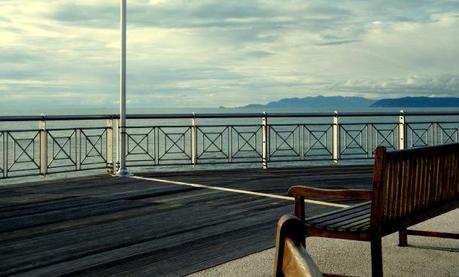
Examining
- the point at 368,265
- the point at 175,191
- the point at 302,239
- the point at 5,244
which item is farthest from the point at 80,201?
the point at 302,239

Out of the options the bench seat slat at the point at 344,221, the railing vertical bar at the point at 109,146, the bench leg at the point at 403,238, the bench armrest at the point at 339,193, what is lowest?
the bench leg at the point at 403,238

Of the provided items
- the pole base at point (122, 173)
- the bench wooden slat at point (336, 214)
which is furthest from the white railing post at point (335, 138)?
the bench wooden slat at point (336, 214)

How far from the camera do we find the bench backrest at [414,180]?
431cm

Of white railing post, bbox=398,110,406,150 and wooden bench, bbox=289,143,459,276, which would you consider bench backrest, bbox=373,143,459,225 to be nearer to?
wooden bench, bbox=289,143,459,276

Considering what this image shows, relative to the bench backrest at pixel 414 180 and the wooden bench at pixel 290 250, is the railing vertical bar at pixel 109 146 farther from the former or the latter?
the wooden bench at pixel 290 250

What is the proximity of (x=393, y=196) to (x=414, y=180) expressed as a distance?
0.40 m

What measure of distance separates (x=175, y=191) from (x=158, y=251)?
4.11m

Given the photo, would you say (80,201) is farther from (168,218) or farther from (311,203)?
(311,203)

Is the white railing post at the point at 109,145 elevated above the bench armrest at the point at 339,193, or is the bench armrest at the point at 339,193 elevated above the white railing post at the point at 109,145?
the white railing post at the point at 109,145

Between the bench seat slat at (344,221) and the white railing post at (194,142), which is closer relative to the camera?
the bench seat slat at (344,221)

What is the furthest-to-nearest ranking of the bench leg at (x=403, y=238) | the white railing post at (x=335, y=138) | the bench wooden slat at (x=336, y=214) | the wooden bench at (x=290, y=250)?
the white railing post at (x=335, y=138), the bench leg at (x=403, y=238), the bench wooden slat at (x=336, y=214), the wooden bench at (x=290, y=250)

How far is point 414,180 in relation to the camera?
4824 millimetres

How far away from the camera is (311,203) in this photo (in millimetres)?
8344

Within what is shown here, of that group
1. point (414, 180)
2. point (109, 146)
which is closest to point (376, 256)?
point (414, 180)
